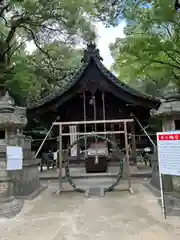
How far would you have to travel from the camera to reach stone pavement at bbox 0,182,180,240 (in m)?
5.02

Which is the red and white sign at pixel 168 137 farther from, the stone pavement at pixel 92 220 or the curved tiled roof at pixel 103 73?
the curved tiled roof at pixel 103 73

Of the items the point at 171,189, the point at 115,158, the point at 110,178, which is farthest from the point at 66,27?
the point at 171,189

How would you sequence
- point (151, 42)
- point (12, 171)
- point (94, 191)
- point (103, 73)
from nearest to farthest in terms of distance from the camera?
point (12, 171) → point (94, 191) → point (151, 42) → point (103, 73)

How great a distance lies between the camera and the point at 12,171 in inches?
295

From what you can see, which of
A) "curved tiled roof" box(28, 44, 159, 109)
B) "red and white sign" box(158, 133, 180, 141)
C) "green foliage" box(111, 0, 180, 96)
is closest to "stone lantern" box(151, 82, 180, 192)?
"red and white sign" box(158, 133, 180, 141)

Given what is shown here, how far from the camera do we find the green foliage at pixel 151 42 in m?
11.4

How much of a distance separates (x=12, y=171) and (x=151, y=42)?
8934 millimetres

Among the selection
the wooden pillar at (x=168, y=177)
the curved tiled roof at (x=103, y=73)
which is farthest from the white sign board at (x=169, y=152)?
the curved tiled roof at (x=103, y=73)

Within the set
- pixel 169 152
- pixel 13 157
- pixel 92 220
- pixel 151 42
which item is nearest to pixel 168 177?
pixel 169 152

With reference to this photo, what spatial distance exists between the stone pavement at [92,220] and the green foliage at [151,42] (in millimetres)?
5651

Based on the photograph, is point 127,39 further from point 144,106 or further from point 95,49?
point 144,106

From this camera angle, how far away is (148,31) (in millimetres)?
12820

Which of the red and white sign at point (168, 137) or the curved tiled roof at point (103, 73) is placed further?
the curved tiled roof at point (103, 73)

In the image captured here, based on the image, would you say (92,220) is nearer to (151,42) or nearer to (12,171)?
(12,171)
